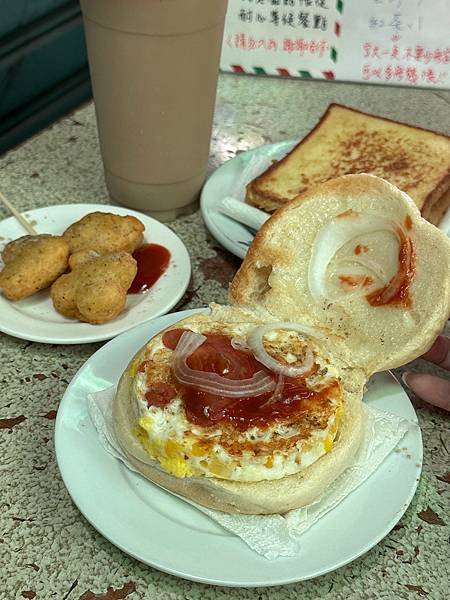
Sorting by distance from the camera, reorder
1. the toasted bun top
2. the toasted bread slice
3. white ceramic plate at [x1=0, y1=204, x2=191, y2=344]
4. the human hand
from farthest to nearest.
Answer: the toasted bread slice
white ceramic plate at [x1=0, y1=204, x2=191, y2=344]
the human hand
the toasted bun top

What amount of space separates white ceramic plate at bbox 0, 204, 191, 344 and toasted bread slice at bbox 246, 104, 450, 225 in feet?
0.96

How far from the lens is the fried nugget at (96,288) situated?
4.57 feet

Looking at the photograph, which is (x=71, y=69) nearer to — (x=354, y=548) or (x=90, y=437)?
(x=90, y=437)

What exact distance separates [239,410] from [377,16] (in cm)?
197

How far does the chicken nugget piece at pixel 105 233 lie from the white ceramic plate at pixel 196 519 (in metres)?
0.51

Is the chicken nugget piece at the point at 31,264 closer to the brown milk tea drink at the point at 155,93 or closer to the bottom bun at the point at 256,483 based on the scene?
the brown milk tea drink at the point at 155,93

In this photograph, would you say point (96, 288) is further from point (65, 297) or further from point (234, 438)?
point (234, 438)

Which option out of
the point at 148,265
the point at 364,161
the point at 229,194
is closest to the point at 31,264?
the point at 148,265

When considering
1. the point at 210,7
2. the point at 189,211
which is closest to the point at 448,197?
the point at 189,211

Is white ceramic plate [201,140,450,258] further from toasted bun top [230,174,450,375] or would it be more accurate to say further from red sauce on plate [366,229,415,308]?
red sauce on plate [366,229,415,308]

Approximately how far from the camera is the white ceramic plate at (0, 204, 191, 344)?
137 cm

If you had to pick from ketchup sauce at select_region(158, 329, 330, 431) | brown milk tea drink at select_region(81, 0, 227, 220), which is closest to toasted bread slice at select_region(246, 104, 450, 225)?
brown milk tea drink at select_region(81, 0, 227, 220)

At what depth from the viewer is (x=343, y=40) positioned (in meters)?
2.56

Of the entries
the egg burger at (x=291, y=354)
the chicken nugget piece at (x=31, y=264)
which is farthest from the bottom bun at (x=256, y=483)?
the chicken nugget piece at (x=31, y=264)
